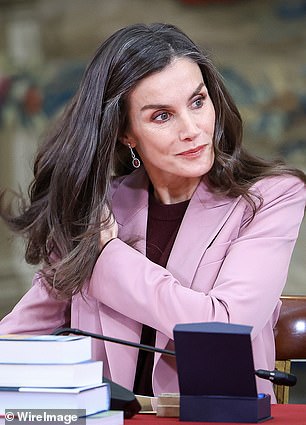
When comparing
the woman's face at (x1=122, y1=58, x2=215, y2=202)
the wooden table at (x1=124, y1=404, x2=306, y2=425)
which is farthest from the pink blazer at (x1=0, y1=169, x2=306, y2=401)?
the wooden table at (x1=124, y1=404, x2=306, y2=425)

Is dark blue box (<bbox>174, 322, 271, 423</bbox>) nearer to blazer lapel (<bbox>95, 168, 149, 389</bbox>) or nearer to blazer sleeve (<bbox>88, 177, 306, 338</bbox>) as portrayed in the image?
blazer sleeve (<bbox>88, 177, 306, 338</bbox>)

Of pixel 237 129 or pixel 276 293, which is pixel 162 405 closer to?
pixel 276 293

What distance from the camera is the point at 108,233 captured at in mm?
2377

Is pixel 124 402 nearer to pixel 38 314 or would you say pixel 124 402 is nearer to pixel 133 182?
pixel 38 314

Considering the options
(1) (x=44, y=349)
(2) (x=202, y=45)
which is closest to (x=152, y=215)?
(1) (x=44, y=349)

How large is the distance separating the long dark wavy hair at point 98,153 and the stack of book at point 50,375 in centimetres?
75

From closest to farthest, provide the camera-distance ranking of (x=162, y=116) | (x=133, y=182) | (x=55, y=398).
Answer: (x=55, y=398)
(x=162, y=116)
(x=133, y=182)

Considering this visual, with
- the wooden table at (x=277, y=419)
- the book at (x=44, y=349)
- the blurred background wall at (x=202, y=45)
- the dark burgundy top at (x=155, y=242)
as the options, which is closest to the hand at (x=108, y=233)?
the dark burgundy top at (x=155, y=242)

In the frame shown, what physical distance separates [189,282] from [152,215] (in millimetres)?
251

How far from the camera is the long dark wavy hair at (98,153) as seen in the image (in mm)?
2373

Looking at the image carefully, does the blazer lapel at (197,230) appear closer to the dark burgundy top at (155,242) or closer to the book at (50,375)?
the dark burgundy top at (155,242)

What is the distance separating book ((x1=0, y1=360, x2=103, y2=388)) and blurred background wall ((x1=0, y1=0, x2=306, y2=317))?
3.55 meters

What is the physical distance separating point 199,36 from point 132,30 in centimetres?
277

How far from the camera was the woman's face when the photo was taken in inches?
91.6
